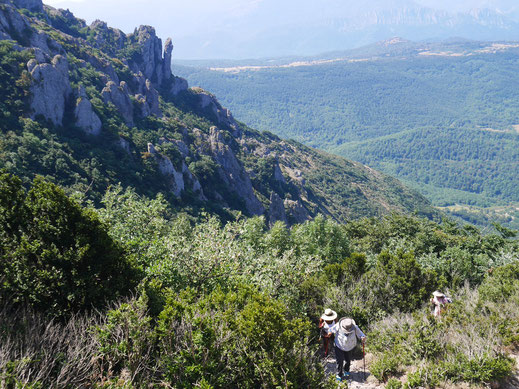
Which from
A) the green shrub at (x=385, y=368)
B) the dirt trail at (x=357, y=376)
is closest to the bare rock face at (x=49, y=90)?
the dirt trail at (x=357, y=376)

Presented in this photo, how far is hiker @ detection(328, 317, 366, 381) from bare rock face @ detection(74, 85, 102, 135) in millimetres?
56395

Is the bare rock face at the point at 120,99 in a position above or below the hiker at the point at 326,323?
above

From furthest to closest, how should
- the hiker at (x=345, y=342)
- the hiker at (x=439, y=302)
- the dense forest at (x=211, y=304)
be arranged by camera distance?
the hiker at (x=439, y=302)
the hiker at (x=345, y=342)
the dense forest at (x=211, y=304)

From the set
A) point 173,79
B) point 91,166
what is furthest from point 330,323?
point 173,79

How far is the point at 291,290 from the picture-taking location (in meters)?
14.4

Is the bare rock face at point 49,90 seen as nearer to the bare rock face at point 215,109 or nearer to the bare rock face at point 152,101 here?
the bare rock face at point 152,101

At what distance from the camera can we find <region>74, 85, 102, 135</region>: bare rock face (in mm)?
56250

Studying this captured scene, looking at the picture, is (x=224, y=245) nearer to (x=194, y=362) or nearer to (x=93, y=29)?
(x=194, y=362)

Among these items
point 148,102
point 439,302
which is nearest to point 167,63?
point 148,102

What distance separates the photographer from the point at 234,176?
80.8m

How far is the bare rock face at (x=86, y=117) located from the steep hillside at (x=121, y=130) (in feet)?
0.50

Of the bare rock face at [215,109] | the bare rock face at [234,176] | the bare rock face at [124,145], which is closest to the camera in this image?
the bare rock face at [124,145]

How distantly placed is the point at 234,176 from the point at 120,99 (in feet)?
94.6

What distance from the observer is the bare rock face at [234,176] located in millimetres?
76438
